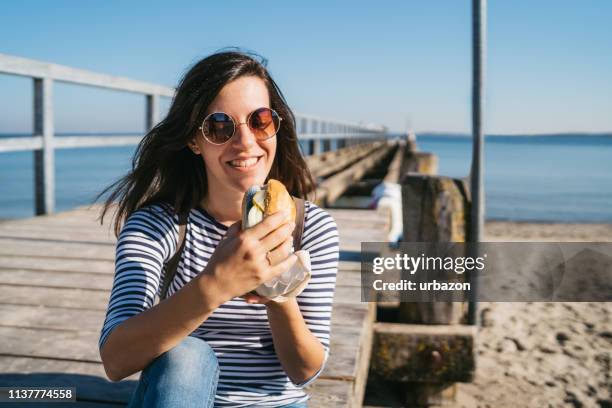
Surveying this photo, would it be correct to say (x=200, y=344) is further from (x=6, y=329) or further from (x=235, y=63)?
(x=6, y=329)

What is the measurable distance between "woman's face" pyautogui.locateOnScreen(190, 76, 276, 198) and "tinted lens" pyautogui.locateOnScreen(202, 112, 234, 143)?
2 centimetres

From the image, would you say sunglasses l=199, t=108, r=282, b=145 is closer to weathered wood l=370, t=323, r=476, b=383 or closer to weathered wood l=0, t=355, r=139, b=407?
weathered wood l=0, t=355, r=139, b=407

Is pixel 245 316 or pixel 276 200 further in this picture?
pixel 245 316

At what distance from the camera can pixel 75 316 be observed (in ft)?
9.12

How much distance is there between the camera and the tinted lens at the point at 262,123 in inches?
63.1

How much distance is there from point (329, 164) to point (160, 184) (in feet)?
35.1

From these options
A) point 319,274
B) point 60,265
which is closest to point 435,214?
point 319,274

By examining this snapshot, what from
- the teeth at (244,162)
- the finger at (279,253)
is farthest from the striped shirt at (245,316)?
the finger at (279,253)

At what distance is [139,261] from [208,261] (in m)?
0.24

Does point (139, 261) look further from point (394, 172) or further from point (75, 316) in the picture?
point (394, 172)

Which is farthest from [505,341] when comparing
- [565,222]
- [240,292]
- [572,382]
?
[565,222]

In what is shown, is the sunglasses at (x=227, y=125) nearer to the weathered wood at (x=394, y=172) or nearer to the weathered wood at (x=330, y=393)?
the weathered wood at (x=330, y=393)

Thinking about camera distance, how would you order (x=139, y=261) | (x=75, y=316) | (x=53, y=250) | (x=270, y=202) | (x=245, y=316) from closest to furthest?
1. (x=270, y=202)
2. (x=139, y=261)
3. (x=245, y=316)
4. (x=75, y=316)
5. (x=53, y=250)

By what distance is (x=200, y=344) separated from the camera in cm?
152
